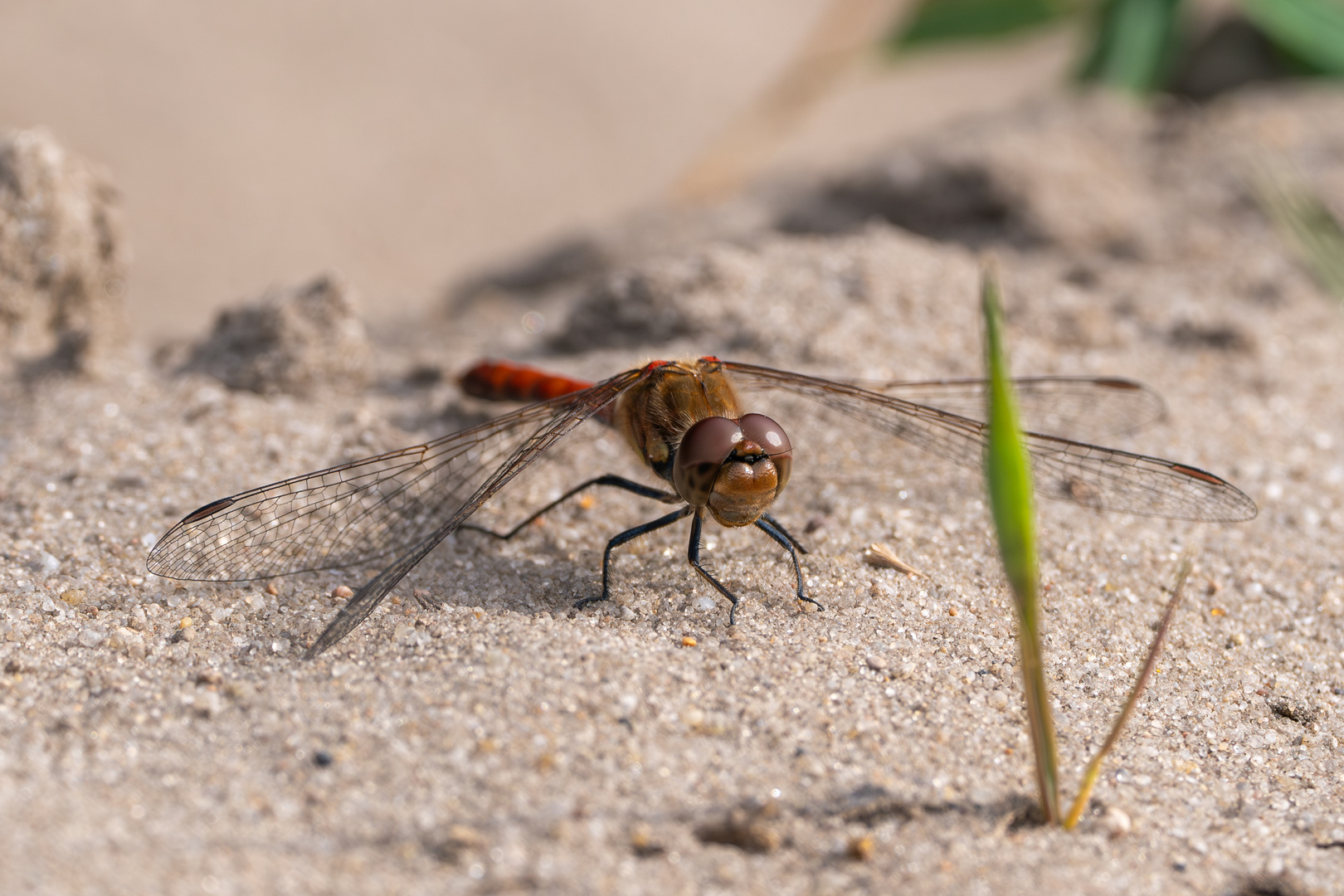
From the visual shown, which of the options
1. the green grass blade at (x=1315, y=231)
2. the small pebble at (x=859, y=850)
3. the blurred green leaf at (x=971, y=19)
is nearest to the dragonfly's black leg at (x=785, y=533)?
the small pebble at (x=859, y=850)

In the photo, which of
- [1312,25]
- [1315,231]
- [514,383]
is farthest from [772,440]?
[1312,25]

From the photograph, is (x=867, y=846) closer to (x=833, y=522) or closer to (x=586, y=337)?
(x=833, y=522)

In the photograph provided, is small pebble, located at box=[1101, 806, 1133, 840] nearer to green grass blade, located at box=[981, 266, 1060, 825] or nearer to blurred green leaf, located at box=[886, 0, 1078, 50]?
green grass blade, located at box=[981, 266, 1060, 825]

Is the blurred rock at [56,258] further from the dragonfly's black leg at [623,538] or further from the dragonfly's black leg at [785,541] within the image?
the dragonfly's black leg at [785,541]

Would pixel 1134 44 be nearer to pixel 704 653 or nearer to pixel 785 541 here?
pixel 785 541

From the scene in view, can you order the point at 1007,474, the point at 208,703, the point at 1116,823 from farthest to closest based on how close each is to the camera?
the point at 208,703
the point at 1116,823
the point at 1007,474

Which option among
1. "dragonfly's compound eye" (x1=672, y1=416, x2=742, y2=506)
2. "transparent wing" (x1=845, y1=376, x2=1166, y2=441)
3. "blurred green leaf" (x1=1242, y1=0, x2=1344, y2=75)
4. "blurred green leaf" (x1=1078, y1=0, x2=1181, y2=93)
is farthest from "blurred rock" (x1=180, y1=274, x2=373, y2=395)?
"blurred green leaf" (x1=1242, y1=0, x2=1344, y2=75)

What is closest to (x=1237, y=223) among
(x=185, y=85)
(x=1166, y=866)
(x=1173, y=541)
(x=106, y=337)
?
(x=1173, y=541)
